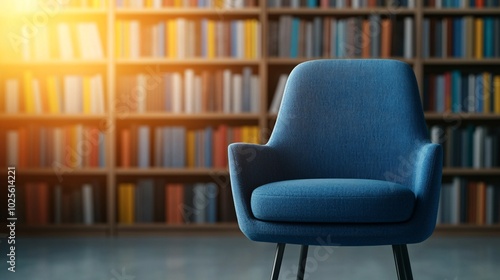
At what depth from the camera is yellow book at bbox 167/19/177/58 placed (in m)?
4.41

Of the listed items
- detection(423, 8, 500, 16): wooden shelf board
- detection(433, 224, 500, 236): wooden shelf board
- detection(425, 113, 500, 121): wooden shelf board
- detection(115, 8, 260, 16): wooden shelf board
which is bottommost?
detection(433, 224, 500, 236): wooden shelf board

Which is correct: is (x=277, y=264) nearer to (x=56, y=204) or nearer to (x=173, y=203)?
(x=173, y=203)

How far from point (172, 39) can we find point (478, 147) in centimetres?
205

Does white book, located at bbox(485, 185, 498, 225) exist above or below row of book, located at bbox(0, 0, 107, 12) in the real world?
below

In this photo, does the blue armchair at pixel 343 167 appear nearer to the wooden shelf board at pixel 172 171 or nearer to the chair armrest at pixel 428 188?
the chair armrest at pixel 428 188

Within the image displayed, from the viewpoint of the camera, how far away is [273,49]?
4434mm

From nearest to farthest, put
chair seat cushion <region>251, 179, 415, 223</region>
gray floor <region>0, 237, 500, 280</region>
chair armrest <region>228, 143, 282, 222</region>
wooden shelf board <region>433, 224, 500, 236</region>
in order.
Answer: chair seat cushion <region>251, 179, 415, 223</region> < chair armrest <region>228, 143, 282, 222</region> < gray floor <region>0, 237, 500, 280</region> < wooden shelf board <region>433, 224, 500, 236</region>

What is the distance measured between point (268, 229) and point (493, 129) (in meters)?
2.95

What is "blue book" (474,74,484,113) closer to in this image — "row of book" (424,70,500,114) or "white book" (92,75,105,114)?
"row of book" (424,70,500,114)

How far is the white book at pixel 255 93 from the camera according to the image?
440cm

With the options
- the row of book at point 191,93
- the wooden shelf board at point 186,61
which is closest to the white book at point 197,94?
the row of book at point 191,93

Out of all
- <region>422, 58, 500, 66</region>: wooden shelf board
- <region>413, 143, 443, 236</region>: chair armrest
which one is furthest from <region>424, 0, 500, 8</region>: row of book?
<region>413, 143, 443, 236</region>: chair armrest

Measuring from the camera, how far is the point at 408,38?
4.42 m

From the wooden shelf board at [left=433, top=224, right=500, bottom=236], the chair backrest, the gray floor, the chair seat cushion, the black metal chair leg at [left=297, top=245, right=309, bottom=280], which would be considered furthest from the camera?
the wooden shelf board at [left=433, top=224, right=500, bottom=236]
